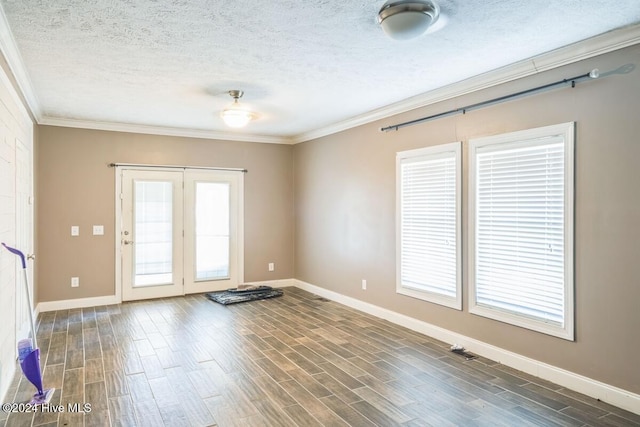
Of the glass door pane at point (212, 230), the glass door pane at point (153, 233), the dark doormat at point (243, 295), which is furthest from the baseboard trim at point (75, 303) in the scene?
the dark doormat at point (243, 295)

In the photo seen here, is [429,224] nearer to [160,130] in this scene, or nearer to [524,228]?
[524,228]

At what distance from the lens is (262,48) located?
120 inches

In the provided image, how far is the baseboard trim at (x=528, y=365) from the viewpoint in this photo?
9.13ft

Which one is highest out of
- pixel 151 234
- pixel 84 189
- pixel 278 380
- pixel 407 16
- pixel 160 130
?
pixel 160 130

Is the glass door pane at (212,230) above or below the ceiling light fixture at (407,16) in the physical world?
below

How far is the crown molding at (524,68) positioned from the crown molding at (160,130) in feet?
7.42

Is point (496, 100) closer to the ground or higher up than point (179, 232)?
higher up

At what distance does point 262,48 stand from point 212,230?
4.08 metres

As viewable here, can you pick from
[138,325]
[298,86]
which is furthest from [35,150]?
[298,86]

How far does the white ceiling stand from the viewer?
2.46m

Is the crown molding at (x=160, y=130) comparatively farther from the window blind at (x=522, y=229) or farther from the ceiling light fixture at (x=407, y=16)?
the ceiling light fixture at (x=407, y=16)

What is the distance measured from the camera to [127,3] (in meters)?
2.38

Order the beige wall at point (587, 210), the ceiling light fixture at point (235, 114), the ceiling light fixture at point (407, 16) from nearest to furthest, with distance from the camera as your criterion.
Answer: the ceiling light fixture at point (407, 16) → the beige wall at point (587, 210) → the ceiling light fixture at point (235, 114)

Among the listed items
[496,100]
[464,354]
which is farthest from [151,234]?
[496,100]
